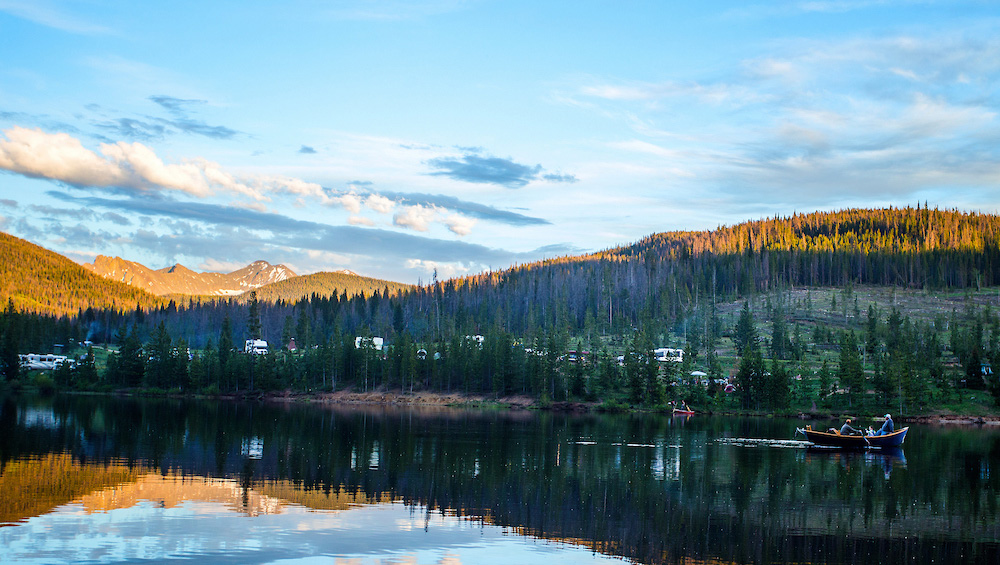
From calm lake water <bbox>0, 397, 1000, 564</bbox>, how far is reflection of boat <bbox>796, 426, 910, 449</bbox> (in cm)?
300

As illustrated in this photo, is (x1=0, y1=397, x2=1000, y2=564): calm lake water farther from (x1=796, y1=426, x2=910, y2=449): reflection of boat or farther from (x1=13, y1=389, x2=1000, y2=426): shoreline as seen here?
(x1=13, y1=389, x2=1000, y2=426): shoreline

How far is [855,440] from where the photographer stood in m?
65.0

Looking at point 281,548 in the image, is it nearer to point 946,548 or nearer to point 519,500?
point 519,500

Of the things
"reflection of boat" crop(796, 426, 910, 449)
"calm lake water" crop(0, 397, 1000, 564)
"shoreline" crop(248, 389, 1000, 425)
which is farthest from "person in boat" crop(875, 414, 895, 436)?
"shoreline" crop(248, 389, 1000, 425)

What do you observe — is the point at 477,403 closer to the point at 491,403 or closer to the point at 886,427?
the point at 491,403

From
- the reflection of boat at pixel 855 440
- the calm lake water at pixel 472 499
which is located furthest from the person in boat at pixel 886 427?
the calm lake water at pixel 472 499

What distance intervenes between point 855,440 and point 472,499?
146 feet

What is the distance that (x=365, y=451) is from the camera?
5288 cm

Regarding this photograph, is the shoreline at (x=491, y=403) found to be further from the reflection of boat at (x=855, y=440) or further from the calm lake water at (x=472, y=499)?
the calm lake water at (x=472, y=499)

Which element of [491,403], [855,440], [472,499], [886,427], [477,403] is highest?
[886,427]

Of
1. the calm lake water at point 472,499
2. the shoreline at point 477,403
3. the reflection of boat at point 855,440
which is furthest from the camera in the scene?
the shoreline at point 477,403

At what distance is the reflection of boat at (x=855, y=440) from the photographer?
64750 mm

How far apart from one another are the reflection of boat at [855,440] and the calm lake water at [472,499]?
118 inches

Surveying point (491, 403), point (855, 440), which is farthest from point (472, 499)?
point (491, 403)
